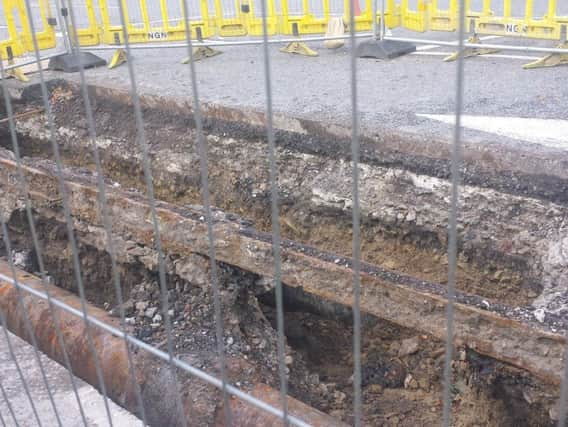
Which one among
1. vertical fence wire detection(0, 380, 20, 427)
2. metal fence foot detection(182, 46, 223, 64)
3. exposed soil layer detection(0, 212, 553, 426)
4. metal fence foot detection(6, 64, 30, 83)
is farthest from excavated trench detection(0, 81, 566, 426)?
metal fence foot detection(182, 46, 223, 64)

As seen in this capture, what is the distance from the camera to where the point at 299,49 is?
735cm

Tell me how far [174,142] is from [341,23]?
114 inches

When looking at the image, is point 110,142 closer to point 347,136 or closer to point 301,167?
point 301,167

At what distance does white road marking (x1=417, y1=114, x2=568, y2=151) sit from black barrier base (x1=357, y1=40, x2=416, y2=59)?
229 centimetres

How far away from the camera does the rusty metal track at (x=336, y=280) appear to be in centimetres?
280

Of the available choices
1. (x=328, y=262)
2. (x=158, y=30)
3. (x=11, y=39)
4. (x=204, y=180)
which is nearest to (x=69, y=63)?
(x=11, y=39)

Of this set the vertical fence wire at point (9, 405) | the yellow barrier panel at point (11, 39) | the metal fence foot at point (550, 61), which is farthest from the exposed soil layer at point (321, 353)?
the yellow barrier panel at point (11, 39)

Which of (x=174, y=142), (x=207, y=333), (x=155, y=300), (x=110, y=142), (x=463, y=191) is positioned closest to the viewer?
(x=207, y=333)

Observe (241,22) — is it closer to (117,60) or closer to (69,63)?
(117,60)

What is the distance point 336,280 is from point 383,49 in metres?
4.18

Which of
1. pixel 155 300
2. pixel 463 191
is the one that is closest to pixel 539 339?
pixel 463 191

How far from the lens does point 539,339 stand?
2.74 meters

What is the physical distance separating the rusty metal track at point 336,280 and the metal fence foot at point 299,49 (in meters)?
3.71

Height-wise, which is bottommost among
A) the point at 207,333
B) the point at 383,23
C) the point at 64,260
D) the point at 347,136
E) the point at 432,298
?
the point at 64,260
